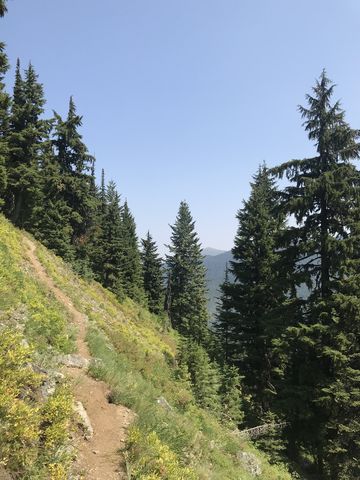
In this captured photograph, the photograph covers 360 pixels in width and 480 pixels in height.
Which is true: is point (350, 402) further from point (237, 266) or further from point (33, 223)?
point (33, 223)

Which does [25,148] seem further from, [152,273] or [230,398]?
[152,273]

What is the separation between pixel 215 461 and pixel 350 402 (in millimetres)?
7626

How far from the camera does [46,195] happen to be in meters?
34.5

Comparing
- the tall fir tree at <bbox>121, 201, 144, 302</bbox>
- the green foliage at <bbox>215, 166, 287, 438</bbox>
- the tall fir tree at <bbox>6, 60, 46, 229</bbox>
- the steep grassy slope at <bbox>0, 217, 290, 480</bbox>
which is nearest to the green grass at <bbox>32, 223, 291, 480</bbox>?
the steep grassy slope at <bbox>0, 217, 290, 480</bbox>

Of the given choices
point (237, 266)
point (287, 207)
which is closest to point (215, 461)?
point (287, 207)

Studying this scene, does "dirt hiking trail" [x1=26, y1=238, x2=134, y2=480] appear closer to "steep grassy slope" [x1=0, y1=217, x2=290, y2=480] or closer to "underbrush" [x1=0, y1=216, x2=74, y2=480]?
"steep grassy slope" [x1=0, y1=217, x2=290, y2=480]

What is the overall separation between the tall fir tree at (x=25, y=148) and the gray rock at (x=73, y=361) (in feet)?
72.4

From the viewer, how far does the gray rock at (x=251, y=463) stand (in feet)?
36.5

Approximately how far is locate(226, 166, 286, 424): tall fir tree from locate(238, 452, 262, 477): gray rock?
10.1 metres

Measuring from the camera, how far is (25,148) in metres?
30.1

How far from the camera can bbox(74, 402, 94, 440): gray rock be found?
672cm

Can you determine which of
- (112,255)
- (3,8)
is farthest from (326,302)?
(112,255)

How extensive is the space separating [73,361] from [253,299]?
1656 centimetres

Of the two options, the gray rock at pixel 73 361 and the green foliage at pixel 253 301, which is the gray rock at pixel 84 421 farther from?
the green foliage at pixel 253 301
